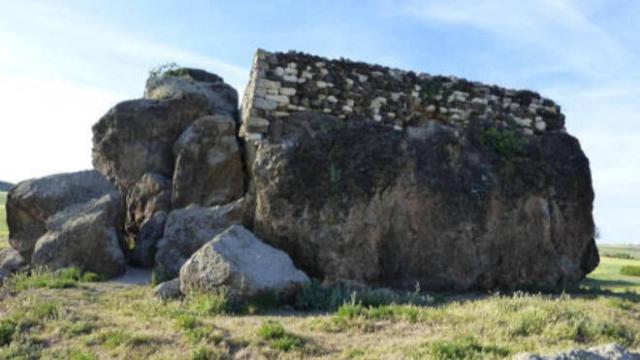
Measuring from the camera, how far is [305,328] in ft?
41.7

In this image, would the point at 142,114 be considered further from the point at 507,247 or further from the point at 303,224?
the point at 507,247

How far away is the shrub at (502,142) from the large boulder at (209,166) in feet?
25.8

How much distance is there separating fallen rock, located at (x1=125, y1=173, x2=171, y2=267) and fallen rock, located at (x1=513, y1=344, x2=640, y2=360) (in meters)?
13.9

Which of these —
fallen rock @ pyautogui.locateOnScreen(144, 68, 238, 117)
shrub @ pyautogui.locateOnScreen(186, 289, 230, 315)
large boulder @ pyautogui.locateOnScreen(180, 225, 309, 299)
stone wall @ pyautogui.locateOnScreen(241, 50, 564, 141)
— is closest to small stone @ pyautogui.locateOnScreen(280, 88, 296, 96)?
stone wall @ pyautogui.locateOnScreen(241, 50, 564, 141)

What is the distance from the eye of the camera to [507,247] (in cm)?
1936

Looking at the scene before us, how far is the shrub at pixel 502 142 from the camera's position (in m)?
20.4

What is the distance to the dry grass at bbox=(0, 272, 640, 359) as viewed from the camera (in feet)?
36.1

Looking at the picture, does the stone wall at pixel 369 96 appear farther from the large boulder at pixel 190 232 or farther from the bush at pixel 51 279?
the bush at pixel 51 279

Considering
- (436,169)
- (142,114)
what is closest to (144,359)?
(436,169)

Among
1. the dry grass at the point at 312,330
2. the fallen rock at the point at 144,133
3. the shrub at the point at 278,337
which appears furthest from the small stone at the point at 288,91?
the shrub at the point at 278,337

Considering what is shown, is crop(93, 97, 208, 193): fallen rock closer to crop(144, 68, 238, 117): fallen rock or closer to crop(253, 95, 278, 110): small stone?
crop(144, 68, 238, 117): fallen rock

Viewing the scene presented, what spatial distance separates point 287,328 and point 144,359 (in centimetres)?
290

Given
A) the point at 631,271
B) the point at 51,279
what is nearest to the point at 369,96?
the point at 51,279

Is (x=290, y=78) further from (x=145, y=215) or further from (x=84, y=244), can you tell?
Result: (x=84, y=244)
